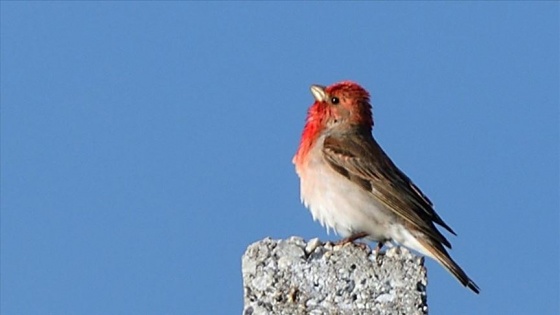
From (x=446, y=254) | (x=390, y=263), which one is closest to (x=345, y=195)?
(x=446, y=254)

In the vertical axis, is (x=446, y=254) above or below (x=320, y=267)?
above

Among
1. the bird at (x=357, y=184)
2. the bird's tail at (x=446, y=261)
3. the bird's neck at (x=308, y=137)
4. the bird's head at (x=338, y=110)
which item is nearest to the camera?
the bird's tail at (x=446, y=261)

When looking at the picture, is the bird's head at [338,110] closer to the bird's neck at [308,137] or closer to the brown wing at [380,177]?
the bird's neck at [308,137]

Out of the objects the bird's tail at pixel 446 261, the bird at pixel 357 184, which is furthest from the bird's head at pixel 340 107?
the bird's tail at pixel 446 261

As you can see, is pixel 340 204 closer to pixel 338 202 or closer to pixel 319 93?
pixel 338 202

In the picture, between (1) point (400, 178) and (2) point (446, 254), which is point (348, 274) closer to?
(2) point (446, 254)

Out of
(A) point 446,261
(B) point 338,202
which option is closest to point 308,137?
(B) point 338,202
